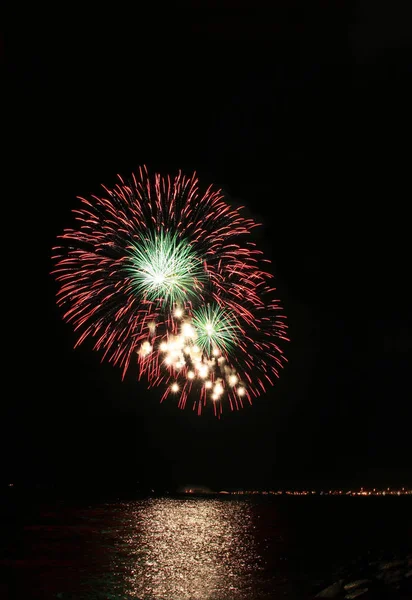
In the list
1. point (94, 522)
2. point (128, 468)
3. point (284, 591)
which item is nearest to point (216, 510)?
point (94, 522)

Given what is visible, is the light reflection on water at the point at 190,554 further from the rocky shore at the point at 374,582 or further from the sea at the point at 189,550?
the rocky shore at the point at 374,582

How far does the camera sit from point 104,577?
9773mm

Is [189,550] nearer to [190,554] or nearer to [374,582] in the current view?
[190,554]

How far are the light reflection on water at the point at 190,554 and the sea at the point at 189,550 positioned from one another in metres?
0.02

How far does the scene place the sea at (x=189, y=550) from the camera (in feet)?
30.1

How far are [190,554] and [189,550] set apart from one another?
411 millimetres

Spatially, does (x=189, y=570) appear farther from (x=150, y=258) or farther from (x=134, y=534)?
(x=150, y=258)

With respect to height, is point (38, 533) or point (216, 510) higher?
point (216, 510)

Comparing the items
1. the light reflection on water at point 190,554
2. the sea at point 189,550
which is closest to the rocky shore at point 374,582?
the sea at point 189,550

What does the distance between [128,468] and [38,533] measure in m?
Answer: 34.6

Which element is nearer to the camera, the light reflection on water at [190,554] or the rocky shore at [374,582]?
the rocky shore at [374,582]

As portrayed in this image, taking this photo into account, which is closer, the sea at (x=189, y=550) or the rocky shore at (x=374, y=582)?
the rocky shore at (x=374, y=582)

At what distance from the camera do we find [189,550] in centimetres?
1202

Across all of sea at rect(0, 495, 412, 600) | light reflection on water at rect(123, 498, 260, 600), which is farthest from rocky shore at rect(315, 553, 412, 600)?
light reflection on water at rect(123, 498, 260, 600)
